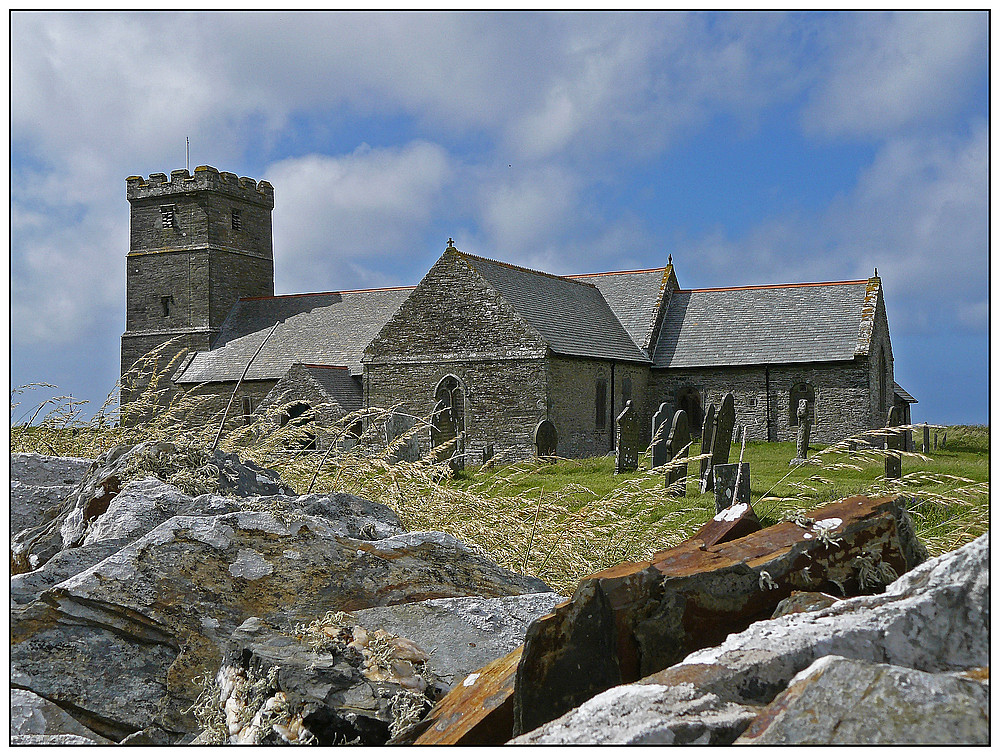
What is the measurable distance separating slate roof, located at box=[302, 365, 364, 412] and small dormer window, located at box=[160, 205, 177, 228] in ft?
49.0

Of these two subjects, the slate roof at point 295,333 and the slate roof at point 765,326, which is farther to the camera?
the slate roof at point 295,333

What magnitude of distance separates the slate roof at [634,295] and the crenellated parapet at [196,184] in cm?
1698

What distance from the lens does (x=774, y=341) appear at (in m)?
27.4

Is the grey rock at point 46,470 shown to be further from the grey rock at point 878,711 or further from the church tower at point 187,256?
the church tower at point 187,256

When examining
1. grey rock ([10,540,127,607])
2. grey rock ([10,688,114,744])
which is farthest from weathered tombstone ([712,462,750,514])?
grey rock ([10,688,114,744])

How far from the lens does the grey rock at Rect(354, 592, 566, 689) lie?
3.53 m

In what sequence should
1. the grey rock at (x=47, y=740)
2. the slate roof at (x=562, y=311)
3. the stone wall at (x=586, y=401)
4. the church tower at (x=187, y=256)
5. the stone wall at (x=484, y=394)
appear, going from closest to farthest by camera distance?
the grey rock at (x=47, y=740)
the stone wall at (x=484, y=394)
the stone wall at (x=586, y=401)
the slate roof at (x=562, y=311)
the church tower at (x=187, y=256)

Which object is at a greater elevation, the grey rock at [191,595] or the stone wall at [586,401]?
the stone wall at [586,401]

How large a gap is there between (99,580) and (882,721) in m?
3.14

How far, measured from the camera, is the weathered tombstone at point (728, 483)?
864cm

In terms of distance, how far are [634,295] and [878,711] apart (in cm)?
2950

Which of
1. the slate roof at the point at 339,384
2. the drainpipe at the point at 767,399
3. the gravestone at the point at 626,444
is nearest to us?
the gravestone at the point at 626,444

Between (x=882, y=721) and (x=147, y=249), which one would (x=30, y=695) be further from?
(x=147, y=249)

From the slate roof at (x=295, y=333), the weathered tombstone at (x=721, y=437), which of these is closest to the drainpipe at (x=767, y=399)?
the weathered tombstone at (x=721, y=437)
